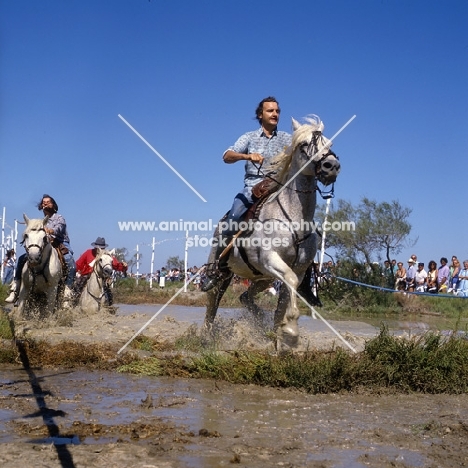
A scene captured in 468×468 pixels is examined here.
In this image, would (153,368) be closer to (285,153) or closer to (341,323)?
(285,153)

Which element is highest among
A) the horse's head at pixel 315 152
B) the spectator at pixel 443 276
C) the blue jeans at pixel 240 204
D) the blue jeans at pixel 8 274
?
the horse's head at pixel 315 152

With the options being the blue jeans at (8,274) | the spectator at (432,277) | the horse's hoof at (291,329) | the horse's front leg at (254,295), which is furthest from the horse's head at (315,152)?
the blue jeans at (8,274)

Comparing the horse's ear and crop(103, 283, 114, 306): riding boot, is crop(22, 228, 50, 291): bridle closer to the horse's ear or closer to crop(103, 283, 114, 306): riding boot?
crop(103, 283, 114, 306): riding boot

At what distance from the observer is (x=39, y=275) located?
13141 mm

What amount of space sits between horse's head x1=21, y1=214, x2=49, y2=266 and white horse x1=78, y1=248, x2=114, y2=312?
3.28 metres

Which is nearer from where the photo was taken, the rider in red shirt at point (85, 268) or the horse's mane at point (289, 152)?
the horse's mane at point (289, 152)

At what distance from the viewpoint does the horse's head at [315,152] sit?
26.3ft

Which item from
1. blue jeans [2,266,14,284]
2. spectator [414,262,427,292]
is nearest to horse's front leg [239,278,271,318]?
spectator [414,262,427,292]

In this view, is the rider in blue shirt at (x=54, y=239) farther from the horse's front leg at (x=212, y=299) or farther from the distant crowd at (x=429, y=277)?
the distant crowd at (x=429, y=277)

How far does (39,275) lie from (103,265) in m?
3.04

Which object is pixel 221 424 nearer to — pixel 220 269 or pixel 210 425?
pixel 210 425

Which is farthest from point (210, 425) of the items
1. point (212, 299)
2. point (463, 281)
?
point (463, 281)

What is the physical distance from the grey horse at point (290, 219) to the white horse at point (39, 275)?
16.0 feet

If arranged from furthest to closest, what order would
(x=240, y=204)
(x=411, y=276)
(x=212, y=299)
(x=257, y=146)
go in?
(x=411, y=276) < (x=212, y=299) < (x=257, y=146) < (x=240, y=204)
